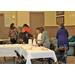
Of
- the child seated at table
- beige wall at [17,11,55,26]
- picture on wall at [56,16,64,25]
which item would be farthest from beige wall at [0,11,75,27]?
the child seated at table

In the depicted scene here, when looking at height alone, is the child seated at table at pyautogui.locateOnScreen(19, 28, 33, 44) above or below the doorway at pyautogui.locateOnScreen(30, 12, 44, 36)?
below

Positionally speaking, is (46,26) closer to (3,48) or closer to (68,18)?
(68,18)

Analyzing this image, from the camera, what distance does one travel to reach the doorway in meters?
10.7

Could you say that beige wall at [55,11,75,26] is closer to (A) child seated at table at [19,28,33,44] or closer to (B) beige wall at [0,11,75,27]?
(B) beige wall at [0,11,75,27]

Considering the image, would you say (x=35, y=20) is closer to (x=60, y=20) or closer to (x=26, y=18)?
(x=26, y=18)

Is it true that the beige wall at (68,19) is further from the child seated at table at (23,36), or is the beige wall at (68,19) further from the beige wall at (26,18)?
the child seated at table at (23,36)

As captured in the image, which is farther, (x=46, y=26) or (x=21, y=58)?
(x=46, y=26)

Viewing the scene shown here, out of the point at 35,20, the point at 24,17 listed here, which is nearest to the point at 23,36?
the point at 24,17

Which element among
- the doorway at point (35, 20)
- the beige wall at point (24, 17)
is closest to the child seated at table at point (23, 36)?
the beige wall at point (24, 17)

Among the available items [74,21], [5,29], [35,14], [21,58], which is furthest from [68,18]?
[21,58]

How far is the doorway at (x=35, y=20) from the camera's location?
10695 millimetres

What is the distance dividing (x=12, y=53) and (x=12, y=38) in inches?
45.8

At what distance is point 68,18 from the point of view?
970 cm

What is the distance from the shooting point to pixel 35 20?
35.3 ft
